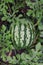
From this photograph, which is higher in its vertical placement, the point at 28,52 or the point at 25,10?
the point at 25,10

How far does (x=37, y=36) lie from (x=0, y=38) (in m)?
0.36

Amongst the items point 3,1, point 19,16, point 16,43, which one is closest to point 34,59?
point 16,43

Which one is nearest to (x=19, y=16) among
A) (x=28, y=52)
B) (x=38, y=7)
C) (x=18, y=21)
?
(x=18, y=21)

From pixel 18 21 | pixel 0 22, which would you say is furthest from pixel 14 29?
pixel 0 22

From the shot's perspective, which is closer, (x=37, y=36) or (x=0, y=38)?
(x=0, y=38)

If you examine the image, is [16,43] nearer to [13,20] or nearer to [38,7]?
[13,20]

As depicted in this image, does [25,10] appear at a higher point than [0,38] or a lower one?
higher

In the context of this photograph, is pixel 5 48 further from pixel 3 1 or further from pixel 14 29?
pixel 3 1

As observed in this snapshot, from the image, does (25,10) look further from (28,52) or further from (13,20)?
(28,52)

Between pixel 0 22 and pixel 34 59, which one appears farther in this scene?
pixel 0 22

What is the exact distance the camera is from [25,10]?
2.21m

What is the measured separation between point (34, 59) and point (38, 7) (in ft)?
1.32

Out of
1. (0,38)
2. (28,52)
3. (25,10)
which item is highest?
(25,10)

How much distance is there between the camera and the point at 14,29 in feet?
6.82
